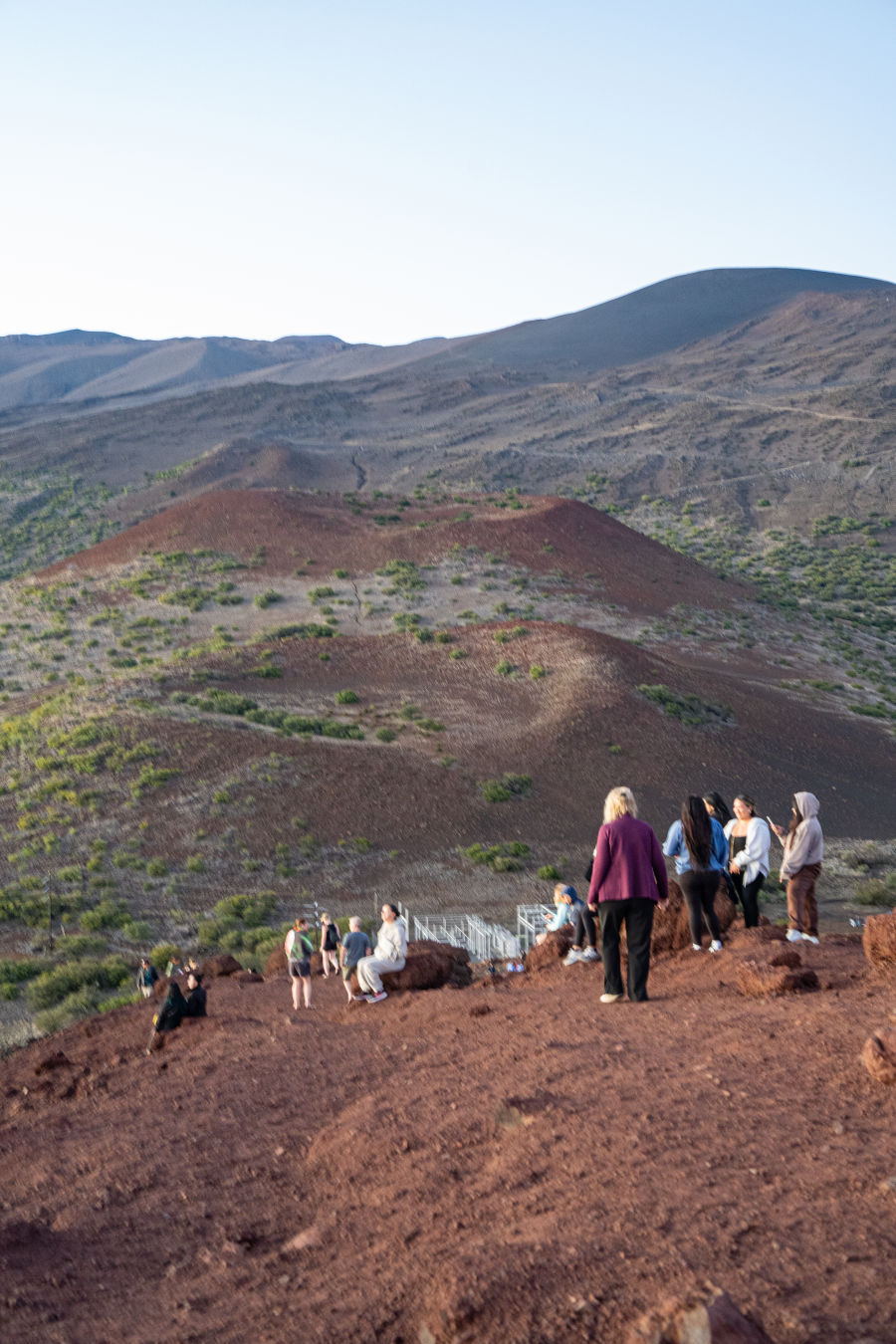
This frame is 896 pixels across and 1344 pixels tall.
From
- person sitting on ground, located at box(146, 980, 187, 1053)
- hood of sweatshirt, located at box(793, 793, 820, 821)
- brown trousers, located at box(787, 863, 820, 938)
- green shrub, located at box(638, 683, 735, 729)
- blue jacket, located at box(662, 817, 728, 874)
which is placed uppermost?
hood of sweatshirt, located at box(793, 793, 820, 821)

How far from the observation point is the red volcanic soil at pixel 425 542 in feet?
164

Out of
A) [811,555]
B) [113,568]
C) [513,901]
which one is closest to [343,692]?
[513,901]

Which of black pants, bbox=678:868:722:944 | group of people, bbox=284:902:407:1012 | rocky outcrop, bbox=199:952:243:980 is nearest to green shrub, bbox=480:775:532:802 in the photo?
rocky outcrop, bbox=199:952:243:980

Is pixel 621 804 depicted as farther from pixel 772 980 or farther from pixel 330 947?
pixel 330 947

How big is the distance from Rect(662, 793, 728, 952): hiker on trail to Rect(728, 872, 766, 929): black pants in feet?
2.13

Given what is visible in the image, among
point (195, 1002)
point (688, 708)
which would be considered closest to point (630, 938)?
point (195, 1002)

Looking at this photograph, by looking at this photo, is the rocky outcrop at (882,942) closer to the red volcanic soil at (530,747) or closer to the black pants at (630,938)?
the black pants at (630,938)

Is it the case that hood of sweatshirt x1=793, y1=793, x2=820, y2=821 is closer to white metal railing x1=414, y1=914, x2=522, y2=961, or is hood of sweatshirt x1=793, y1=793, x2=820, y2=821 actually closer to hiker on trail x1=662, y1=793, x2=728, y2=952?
hiker on trail x1=662, y1=793, x2=728, y2=952

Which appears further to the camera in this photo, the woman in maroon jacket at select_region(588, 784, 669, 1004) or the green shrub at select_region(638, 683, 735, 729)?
the green shrub at select_region(638, 683, 735, 729)

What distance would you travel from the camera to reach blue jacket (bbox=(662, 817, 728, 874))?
893 centimetres

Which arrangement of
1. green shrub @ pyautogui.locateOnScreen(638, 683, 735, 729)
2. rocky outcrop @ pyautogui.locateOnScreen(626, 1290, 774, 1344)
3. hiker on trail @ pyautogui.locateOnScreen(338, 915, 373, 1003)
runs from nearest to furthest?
1. rocky outcrop @ pyautogui.locateOnScreen(626, 1290, 774, 1344)
2. hiker on trail @ pyautogui.locateOnScreen(338, 915, 373, 1003)
3. green shrub @ pyautogui.locateOnScreen(638, 683, 735, 729)

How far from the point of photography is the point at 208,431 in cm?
9969

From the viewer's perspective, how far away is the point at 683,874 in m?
8.98

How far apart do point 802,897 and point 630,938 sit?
264cm
